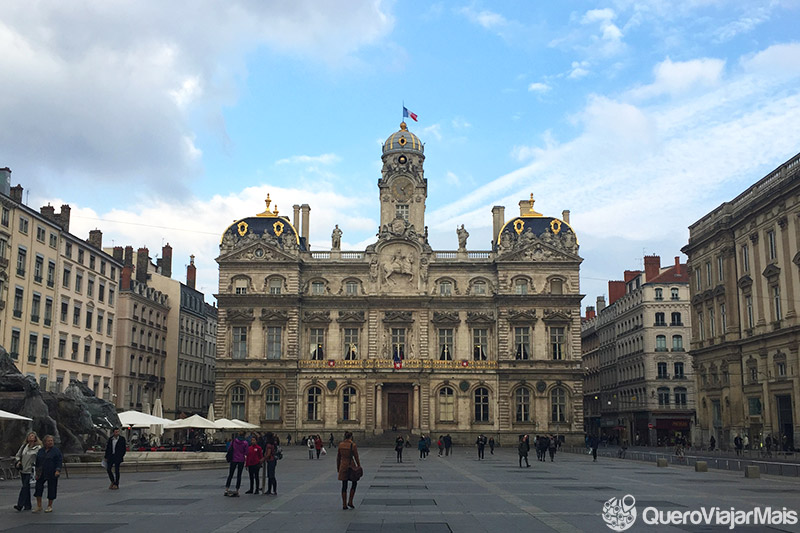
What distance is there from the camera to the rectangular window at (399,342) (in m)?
77.0

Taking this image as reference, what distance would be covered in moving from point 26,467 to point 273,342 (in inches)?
2234

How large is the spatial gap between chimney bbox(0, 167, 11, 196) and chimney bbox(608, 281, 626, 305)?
243 ft

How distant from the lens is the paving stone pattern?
1761 cm

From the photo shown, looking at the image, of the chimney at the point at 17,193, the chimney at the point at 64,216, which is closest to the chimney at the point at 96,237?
the chimney at the point at 64,216

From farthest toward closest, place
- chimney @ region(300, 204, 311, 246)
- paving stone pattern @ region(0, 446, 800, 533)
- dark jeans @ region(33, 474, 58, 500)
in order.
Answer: chimney @ region(300, 204, 311, 246) < dark jeans @ region(33, 474, 58, 500) < paving stone pattern @ region(0, 446, 800, 533)

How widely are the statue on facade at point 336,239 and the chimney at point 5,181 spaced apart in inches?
1180

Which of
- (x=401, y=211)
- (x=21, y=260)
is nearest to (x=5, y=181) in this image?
(x=21, y=260)

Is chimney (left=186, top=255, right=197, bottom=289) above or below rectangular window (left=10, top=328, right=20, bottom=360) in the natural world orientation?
above

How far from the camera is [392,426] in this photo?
7575 cm

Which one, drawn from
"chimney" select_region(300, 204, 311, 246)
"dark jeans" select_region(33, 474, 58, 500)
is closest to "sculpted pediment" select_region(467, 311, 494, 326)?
"chimney" select_region(300, 204, 311, 246)

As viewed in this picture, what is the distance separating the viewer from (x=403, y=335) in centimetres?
7738

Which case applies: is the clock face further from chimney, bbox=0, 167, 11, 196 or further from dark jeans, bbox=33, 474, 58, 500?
dark jeans, bbox=33, 474, 58, 500

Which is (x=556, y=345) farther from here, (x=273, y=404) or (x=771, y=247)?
(x=273, y=404)

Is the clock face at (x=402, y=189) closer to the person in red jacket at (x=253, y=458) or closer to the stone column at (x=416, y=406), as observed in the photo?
the stone column at (x=416, y=406)
